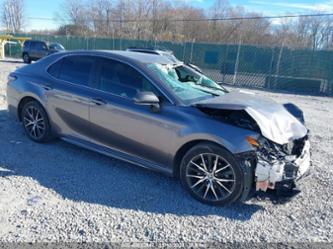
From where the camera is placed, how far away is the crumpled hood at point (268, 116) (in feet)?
11.2

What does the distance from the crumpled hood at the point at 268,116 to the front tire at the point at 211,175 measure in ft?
1.57

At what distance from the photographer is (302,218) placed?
11.1 ft

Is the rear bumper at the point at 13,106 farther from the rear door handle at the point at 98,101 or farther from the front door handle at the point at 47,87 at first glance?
the rear door handle at the point at 98,101

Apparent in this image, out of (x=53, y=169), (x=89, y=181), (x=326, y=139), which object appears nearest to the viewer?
(x=89, y=181)

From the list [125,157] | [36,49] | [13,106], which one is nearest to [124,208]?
[125,157]

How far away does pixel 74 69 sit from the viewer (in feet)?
15.0

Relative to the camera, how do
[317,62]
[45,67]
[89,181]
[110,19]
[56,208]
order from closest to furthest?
[56,208] → [89,181] → [45,67] → [317,62] → [110,19]

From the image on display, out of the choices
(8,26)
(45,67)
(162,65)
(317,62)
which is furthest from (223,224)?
(8,26)

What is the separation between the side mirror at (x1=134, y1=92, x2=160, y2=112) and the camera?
360 cm

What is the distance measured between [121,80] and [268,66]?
13.8 metres

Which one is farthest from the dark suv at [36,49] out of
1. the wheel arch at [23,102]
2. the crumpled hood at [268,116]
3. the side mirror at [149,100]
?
the crumpled hood at [268,116]

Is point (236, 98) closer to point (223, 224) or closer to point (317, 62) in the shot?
point (223, 224)

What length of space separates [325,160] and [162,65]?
10.3 ft

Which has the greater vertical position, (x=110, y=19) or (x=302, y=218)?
(x=110, y=19)
